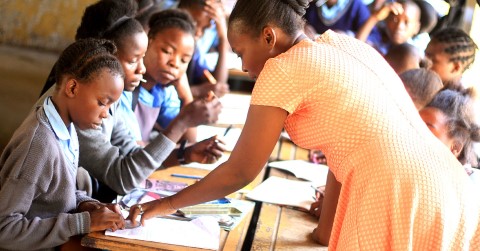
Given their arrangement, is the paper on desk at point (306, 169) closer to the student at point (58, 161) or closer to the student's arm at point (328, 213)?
the student's arm at point (328, 213)

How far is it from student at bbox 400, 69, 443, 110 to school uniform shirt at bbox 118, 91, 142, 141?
1035mm

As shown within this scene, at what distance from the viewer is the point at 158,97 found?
9.34 feet

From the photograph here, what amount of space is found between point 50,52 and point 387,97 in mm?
2953

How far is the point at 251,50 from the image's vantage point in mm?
1612

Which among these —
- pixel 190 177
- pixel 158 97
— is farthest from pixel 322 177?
pixel 158 97

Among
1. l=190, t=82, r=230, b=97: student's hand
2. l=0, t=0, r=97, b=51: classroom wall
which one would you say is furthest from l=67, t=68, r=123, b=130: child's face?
l=0, t=0, r=97, b=51: classroom wall

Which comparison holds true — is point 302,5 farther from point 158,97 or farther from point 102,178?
point 158,97

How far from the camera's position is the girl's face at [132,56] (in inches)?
89.5

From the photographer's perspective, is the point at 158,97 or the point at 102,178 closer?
the point at 102,178

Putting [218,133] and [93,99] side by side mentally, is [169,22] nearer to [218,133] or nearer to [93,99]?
[218,133]

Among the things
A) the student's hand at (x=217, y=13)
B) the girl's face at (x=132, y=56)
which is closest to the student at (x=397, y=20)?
the student's hand at (x=217, y=13)

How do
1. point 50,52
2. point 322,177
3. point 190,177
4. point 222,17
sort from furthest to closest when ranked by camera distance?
point 50,52, point 222,17, point 322,177, point 190,177

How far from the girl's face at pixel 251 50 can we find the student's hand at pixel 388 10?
2517mm

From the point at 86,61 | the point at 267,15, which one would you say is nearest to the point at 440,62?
the point at 267,15
